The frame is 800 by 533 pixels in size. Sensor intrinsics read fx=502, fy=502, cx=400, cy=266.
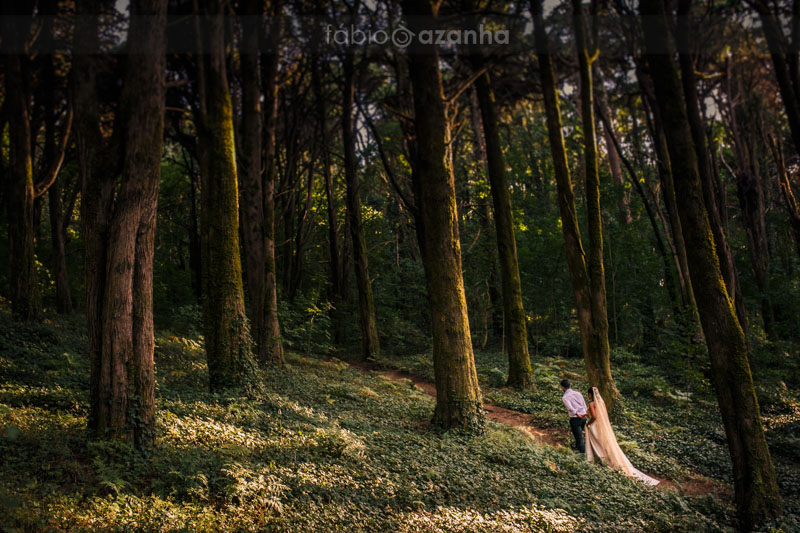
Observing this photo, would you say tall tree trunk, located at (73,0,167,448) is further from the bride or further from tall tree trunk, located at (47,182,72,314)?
tall tree trunk, located at (47,182,72,314)

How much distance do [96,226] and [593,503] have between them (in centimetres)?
781

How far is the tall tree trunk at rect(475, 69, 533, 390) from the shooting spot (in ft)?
50.2

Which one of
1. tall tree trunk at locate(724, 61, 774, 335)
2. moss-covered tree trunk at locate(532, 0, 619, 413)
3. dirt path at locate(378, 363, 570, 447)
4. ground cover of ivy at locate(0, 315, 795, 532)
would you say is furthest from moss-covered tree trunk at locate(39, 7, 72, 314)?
tall tree trunk at locate(724, 61, 774, 335)

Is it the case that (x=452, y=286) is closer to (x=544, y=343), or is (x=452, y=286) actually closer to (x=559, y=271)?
(x=559, y=271)

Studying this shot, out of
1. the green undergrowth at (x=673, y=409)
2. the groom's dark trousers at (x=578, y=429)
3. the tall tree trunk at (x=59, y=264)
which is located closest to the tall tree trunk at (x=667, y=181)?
the green undergrowth at (x=673, y=409)

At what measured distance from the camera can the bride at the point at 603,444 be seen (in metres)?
10.1

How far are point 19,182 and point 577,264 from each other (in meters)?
15.6

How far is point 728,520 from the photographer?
306 inches

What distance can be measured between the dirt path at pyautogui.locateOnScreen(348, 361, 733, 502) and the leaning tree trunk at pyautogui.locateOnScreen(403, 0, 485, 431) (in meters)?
2.20

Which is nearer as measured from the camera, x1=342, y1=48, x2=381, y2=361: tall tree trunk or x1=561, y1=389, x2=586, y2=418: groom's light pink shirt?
x1=561, y1=389, x2=586, y2=418: groom's light pink shirt

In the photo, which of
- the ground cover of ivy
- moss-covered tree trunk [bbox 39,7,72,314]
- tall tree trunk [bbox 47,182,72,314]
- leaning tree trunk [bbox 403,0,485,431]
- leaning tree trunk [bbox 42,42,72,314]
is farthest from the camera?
tall tree trunk [bbox 47,182,72,314]

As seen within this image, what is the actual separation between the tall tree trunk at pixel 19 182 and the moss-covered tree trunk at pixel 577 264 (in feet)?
47.8

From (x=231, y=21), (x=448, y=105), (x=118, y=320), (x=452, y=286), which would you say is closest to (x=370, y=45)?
(x=231, y=21)

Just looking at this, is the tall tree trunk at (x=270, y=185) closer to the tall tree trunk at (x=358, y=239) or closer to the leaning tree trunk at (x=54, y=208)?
the tall tree trunk at (x=358, y=239)
